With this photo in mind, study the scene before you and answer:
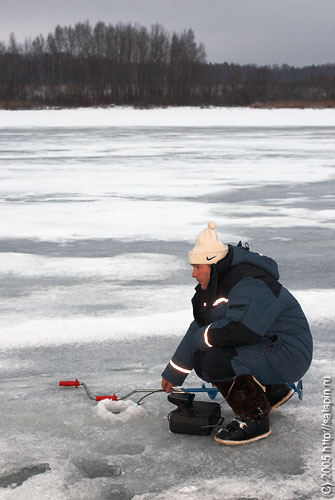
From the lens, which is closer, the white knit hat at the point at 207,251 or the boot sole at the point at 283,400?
the white knit hat at the point at 207,251

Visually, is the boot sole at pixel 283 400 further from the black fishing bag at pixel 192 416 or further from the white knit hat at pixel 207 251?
the white knit hat at pixel 207 251

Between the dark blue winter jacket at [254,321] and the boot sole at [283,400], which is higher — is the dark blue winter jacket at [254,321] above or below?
above

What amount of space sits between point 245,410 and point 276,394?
0.85 ft

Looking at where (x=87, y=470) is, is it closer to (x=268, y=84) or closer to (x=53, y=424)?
(x=53, y=424)

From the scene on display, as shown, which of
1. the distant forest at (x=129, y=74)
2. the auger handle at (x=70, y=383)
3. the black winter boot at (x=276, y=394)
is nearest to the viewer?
the black winter boot at (x=276, y=394)

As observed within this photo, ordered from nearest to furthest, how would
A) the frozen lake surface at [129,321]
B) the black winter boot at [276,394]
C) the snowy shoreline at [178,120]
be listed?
the frozen lake surface at [129,321] < the black winter boot at [276,394] < the snowy shoreline at [178,120]

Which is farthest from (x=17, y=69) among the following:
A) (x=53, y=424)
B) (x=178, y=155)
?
(x=53, y=424)

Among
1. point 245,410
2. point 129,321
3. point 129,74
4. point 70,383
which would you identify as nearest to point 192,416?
point 245,410

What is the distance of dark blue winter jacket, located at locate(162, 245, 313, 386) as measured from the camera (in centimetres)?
333

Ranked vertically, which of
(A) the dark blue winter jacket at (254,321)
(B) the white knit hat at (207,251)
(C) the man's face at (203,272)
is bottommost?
(A) the dark blue winter jacket at (254,321)

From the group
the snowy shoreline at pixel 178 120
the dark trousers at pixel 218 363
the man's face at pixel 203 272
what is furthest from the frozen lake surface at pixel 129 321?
the snowy shoreline at pixel 178 120

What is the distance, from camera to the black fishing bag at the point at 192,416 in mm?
3434

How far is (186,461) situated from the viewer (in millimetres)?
3197

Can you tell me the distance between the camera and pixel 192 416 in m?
3.46
